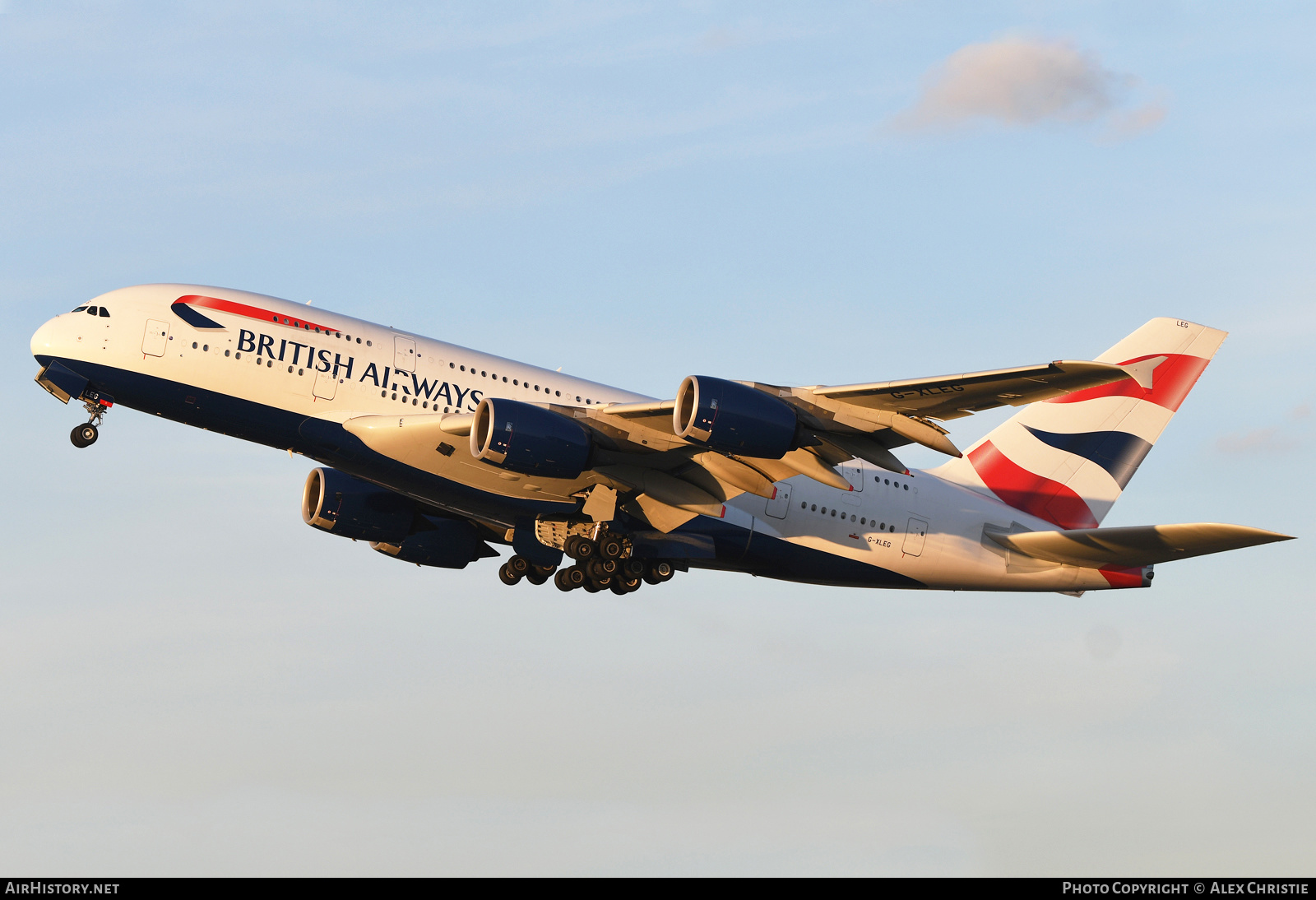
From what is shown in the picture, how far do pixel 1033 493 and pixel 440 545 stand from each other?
54.0 ft

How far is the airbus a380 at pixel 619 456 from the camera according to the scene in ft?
87.2

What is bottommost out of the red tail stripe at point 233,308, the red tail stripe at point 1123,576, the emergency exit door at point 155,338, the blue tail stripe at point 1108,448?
the red tail stripe at point 1123,576

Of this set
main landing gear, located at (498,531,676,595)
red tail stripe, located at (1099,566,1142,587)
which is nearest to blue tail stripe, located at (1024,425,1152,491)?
red tail stripe, located at (1099,566,1142,587)

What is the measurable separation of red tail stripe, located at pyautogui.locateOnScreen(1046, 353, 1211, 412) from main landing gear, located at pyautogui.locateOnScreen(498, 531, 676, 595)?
42.9 ft

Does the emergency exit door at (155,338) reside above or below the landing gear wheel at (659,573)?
above

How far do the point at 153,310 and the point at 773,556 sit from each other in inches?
623

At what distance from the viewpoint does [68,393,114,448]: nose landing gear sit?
29.8 metres

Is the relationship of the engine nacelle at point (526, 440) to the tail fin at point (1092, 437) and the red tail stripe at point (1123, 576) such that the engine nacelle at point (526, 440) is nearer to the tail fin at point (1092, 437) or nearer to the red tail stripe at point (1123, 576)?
the tail fin at point (1092, 437)

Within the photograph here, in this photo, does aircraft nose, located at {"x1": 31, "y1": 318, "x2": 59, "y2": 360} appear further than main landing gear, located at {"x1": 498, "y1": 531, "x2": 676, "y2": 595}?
No

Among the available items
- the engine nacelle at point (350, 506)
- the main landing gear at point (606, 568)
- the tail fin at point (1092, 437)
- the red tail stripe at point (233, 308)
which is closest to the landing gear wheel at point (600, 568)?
the main landing gear at point (606, 568)

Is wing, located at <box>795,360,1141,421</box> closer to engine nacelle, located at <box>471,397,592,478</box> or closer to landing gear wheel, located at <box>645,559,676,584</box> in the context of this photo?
engine nacelle, located at <box>471,397,592,478</box>

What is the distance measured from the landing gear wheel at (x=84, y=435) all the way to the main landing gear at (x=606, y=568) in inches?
451

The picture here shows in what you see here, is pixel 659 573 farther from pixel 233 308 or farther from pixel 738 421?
pixel 233 308

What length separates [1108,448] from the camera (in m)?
36.8
